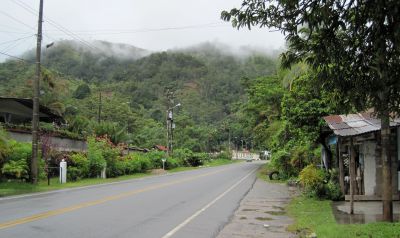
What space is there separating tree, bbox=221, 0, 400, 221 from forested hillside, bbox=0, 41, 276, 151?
53.2 meters

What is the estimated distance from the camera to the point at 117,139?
158 ft

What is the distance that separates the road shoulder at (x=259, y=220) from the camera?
11.8 m

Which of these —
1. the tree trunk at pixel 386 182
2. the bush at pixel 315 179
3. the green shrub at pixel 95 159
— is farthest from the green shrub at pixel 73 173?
the tree trunk at pixel 386 182

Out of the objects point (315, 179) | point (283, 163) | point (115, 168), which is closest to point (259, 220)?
point (315, 179)

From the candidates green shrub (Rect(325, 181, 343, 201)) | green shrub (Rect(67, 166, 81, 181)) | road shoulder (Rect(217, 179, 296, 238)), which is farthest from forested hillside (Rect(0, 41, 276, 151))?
road shoulder (Rect(217, 179, 296, 238))

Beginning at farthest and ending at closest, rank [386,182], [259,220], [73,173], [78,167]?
[78,167]
[73,173]
[259,220]
[386,182]

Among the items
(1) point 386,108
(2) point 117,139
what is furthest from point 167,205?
(2) point 117,139

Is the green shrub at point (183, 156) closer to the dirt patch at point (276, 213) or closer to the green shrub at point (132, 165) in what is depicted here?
the green shrub at point (132, 165)

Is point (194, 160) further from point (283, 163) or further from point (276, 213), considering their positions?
point (276, 213)

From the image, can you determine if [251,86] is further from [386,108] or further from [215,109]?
[215,109]

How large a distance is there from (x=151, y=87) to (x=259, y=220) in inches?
4285

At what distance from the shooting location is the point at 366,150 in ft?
60.4

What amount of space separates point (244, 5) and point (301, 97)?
653 inches

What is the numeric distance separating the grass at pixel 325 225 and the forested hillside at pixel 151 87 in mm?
43794
